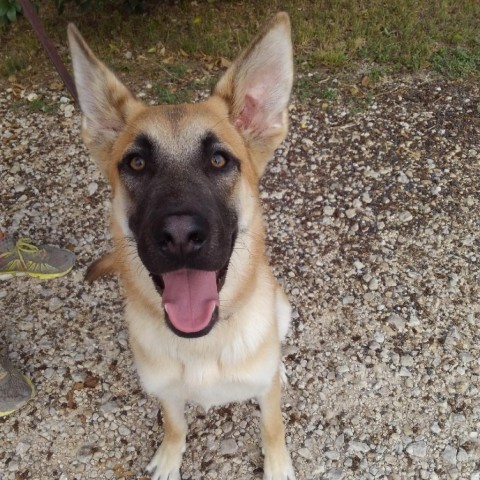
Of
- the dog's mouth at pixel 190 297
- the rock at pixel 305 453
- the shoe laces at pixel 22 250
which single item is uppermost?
the dog's mouth at pixel 190 297

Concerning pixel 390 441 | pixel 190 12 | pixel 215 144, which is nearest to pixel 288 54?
pixel 215 144

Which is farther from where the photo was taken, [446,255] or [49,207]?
[49,207]

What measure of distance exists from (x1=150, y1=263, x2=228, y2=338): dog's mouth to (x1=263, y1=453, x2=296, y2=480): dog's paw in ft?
4.24

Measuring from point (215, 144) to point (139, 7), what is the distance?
452 cm

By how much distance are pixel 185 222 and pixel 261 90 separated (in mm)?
908

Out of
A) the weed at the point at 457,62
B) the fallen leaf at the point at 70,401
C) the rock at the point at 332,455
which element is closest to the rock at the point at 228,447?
the rock at the point at 332,455

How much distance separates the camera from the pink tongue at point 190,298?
7.72 ft

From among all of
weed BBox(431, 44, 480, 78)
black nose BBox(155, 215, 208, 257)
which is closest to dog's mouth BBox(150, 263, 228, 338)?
black nose BBox(155, 215, 208, 257)

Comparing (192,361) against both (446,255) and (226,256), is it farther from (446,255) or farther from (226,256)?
(446,255)

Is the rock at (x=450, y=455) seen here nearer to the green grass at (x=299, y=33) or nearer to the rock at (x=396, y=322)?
the rock at (x=396, y=322)

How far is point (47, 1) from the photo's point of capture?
252 inches

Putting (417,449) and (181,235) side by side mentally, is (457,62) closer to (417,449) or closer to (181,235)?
(417,449)

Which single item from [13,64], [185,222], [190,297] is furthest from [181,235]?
[13,64]

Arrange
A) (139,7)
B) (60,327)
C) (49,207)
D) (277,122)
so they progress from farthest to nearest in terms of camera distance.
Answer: (139,7) → (49,207) → (60,327) → (277,122)
